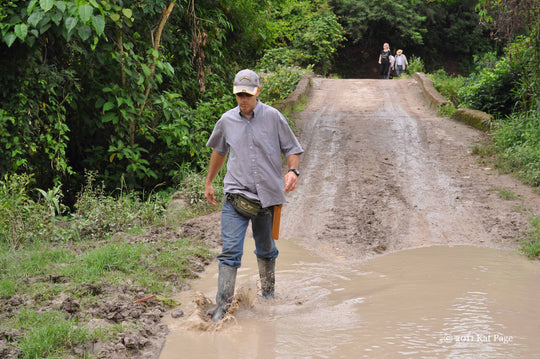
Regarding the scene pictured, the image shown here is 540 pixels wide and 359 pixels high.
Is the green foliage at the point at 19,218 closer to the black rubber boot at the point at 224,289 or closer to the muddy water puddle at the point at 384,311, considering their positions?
the muddy water puddle at the point at 384,311

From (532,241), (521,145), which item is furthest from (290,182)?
(521,145)

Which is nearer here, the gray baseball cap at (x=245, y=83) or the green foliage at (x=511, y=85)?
the gray baseball cap at (x=245, y=83)

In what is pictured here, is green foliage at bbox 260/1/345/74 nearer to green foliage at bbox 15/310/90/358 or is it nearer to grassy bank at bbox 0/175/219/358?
grassy bank at bbox 0/175/219/358

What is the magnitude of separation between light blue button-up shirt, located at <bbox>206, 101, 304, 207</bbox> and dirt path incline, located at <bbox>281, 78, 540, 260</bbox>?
6.79 ft

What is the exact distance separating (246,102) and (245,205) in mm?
809

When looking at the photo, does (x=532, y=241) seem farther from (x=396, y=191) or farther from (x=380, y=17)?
(x=380, y=17)

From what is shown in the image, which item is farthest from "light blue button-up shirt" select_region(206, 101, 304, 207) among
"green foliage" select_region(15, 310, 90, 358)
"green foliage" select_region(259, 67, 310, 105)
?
"green foliage" select_region(259, 67, 310, 105)

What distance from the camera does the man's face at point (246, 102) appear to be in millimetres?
4383

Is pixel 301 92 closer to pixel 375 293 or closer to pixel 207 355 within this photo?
pixel 375 293

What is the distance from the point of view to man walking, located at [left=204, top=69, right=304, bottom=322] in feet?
14.4

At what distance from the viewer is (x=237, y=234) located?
14.4 feet

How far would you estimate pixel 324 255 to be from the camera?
629 centimetres

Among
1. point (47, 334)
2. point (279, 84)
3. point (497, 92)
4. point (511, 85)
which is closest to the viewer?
point (47, 334)

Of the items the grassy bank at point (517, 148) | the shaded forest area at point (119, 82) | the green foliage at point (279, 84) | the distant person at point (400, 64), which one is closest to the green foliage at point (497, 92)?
the grassy bank at point (517, 148)
